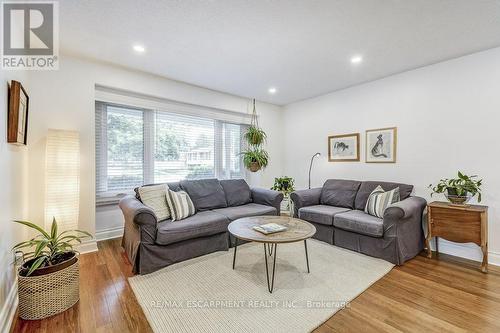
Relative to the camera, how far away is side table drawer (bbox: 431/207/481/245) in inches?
97.0

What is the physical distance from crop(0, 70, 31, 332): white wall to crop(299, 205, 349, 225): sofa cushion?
10.5 feet

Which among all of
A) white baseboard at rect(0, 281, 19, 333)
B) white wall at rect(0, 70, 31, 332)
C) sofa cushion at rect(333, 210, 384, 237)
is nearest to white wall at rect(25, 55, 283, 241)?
white wall at rect(0, 70, 31, 332)

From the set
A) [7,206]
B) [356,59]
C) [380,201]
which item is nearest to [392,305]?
[380,201]

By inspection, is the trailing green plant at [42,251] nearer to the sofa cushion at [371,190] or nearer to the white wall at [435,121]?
the sofa cushion at [371,190]

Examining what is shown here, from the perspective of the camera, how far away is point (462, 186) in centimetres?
260

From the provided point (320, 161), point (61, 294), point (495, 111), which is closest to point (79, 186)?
point (61, 294)

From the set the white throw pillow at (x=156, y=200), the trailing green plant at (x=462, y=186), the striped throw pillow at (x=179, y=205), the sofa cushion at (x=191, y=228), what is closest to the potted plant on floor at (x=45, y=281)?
the sofa cushion at (x=191, y=228)

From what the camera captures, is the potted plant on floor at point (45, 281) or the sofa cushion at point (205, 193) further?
the sofa cushion at point (205, 193)

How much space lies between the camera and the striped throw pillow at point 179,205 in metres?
2.83

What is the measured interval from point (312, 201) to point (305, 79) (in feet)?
6.65

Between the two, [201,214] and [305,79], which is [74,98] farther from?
[305,79]

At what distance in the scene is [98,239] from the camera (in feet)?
10.8

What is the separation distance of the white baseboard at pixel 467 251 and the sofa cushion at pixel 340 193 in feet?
3.92

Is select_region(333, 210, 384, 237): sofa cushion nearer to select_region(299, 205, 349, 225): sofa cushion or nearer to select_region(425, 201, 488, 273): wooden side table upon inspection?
select_region(299, 205, 349, 225): sofa cushion
